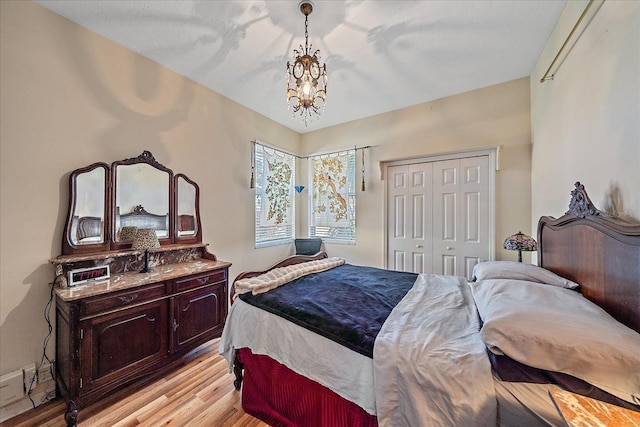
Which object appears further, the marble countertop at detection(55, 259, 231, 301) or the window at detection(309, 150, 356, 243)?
the window at detection(309, 150, 356, 243)

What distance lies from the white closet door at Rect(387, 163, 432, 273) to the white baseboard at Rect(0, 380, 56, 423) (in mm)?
3548

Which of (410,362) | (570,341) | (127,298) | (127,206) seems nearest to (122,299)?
(127,298)

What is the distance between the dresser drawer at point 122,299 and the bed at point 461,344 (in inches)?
26.2

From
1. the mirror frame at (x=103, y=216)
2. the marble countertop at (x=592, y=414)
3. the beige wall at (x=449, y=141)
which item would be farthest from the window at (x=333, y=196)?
the marble countertop at (x=592, y=414)

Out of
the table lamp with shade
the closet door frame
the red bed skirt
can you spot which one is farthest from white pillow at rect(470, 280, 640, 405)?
the table lamp with shade

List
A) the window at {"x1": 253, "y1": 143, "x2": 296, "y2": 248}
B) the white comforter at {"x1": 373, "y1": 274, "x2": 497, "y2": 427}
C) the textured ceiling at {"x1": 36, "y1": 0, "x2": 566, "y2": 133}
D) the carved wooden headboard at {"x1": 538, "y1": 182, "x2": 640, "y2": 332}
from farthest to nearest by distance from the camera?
the window at {"x1": 253, "y1": 143, "x2": 296, "y2": 248}
the textured ceiling at {"x1": 36, "y1": 0, "x2": 566, "y2": 133}
the carved wooden headboard at {"x1": 538, "y1": 182, "x2": 640, "y2": 332}
the white comforter at {"x1": 373, "y1": 274, "x2": 497, "y2": 427}

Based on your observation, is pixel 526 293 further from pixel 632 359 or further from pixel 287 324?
pixel 287 324

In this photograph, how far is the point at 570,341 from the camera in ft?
2.81

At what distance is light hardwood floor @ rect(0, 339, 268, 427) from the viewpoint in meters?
1.57

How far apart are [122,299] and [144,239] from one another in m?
0.59

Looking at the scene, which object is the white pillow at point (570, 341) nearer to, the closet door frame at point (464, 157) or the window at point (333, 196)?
the closet door frame at point (464, 157)

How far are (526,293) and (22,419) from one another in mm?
3198

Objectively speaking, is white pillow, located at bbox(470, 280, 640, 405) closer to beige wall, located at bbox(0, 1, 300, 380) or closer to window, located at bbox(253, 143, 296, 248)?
beige wall, located at bbox(0, 1, 300, 380)

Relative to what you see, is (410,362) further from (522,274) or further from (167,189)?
(167,189)
